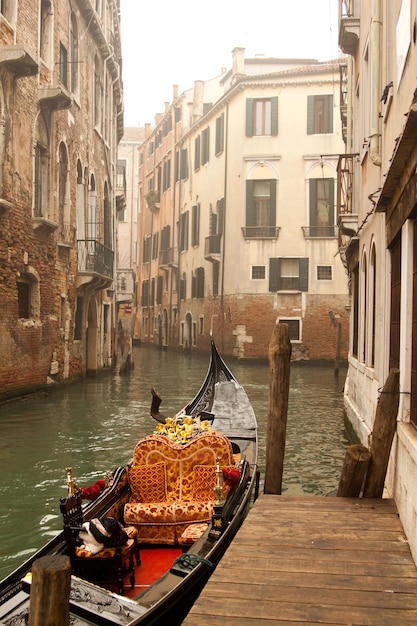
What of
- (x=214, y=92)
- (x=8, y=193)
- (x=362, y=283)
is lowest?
A: (x=362, y=283)

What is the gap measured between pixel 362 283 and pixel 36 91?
630 cm

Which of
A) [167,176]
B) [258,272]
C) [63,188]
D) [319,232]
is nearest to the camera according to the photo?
[63,188]

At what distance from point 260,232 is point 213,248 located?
2.17m

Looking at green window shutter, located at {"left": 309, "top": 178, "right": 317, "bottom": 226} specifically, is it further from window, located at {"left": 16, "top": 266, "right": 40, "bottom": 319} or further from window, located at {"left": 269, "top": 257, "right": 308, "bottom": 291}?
window, located at {"left": 16, "top": 266, "right": 40, "bottom": 319}

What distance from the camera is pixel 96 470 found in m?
7.25

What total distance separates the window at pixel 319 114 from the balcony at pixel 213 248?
14.3 ft

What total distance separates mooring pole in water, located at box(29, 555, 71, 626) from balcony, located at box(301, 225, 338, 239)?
20.0m

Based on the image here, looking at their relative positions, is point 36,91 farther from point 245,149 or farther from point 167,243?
point 167,243

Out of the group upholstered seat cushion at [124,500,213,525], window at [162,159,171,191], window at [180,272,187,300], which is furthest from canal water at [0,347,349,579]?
window at [162,159,171,191]

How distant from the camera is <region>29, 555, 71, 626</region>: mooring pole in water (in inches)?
78.9

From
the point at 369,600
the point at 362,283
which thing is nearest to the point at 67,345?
the point at 362,283

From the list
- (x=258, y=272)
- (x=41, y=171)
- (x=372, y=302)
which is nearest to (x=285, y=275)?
(x=258, y=272)

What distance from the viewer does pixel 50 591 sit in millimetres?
2018

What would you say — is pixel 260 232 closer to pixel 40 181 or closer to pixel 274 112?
pixel 274 112
